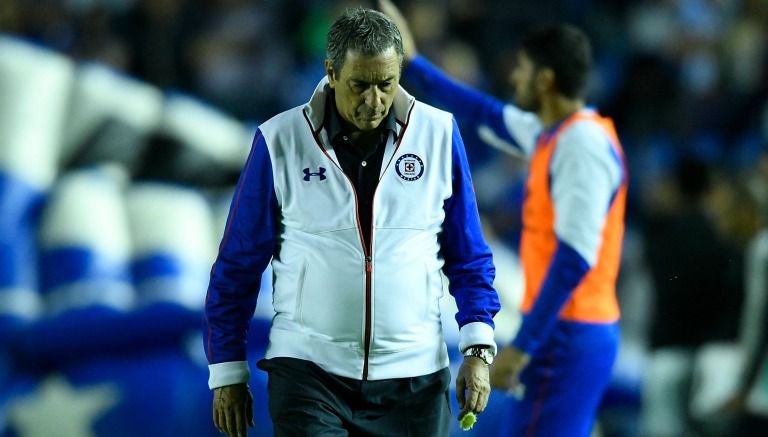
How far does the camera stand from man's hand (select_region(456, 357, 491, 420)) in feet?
A: 9.62

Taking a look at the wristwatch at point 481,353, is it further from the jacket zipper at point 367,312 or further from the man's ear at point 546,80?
the man's ear at point 546,80

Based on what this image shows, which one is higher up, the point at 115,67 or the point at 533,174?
the point at 115,67

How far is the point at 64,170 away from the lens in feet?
22.3

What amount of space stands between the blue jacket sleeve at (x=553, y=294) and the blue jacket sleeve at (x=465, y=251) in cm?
72

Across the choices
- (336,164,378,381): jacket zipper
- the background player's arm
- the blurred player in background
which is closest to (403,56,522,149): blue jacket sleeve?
the background player's arm

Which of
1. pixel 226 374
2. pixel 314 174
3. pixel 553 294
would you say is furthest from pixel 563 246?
pixel 226 374

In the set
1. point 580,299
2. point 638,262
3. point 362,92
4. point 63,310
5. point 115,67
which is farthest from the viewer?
point 638,262

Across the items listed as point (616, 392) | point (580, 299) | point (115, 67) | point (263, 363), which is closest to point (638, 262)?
point (616, 392)

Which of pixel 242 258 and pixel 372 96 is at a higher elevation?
pixel 372 96

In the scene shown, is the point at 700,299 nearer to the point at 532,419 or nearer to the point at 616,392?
the point at 616,392

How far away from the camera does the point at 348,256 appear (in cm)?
288

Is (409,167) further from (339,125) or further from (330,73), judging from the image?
(330,73)

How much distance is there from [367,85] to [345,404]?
0.81 metres

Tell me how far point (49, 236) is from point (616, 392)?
3.36 m
